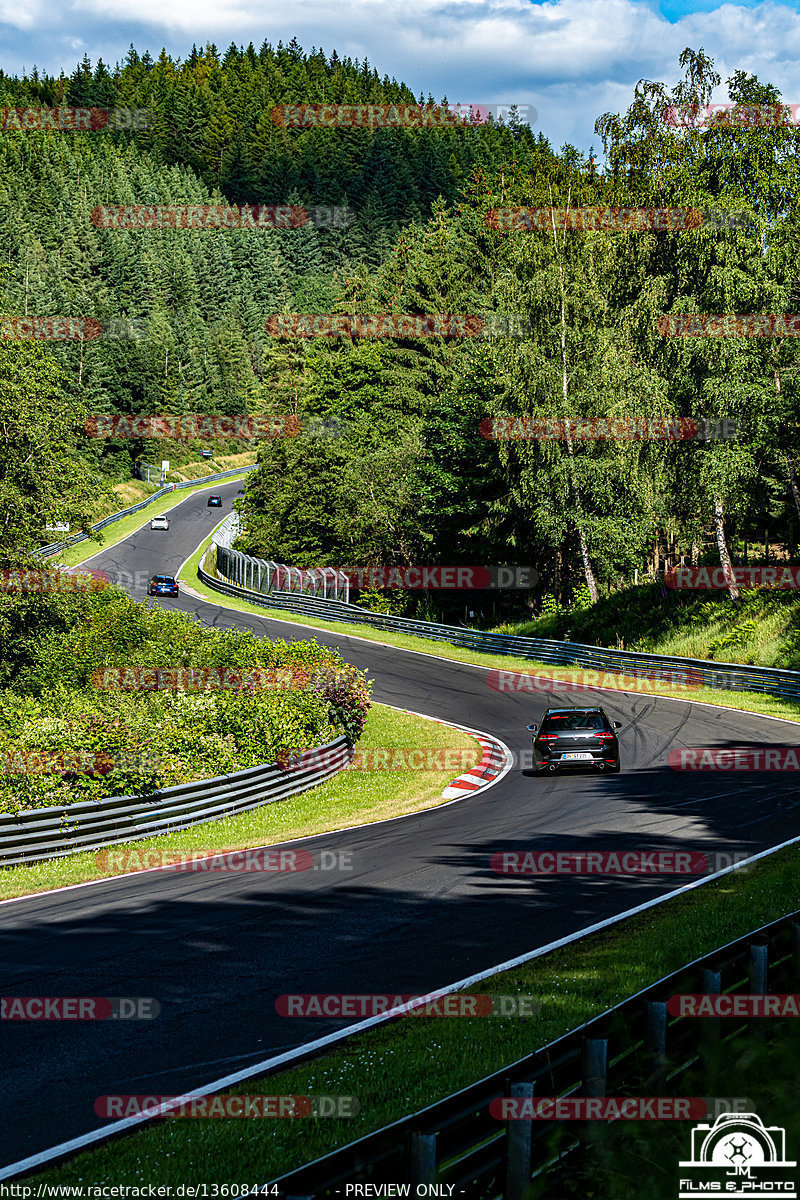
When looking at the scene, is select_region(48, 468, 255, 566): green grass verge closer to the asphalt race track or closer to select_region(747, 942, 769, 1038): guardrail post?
the asphalt race track

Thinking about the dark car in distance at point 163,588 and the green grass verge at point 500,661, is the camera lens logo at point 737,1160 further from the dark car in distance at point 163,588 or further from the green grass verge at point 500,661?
the dark car in distance at point 163,588

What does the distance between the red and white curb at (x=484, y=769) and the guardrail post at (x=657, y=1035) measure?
1416 centimetres

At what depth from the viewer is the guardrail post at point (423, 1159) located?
4195 mm

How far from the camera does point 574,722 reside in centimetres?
2141

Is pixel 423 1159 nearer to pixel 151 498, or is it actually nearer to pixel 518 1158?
pixel 518 1158

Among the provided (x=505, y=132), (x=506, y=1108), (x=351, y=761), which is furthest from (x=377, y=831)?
(x=505, y=132)

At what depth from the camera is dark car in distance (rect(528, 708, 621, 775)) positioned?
20.7 m

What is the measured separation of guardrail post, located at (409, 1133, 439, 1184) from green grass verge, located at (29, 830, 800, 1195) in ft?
5.22

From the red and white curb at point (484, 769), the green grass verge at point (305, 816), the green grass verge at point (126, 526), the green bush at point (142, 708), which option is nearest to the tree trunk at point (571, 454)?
the green bush at point (142, 708)

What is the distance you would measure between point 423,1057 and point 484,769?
52.8 ft

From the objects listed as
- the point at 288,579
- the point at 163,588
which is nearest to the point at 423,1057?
the point at 288,579

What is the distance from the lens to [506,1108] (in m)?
4.58

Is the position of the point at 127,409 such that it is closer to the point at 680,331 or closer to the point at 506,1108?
the point at 680,331

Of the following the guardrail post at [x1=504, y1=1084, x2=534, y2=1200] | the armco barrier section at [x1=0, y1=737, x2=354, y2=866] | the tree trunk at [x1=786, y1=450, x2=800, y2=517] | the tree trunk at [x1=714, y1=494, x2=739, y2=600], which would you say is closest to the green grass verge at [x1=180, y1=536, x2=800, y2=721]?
the tree trunk at [x1=714, y1=494, x2=739, y2=600]
